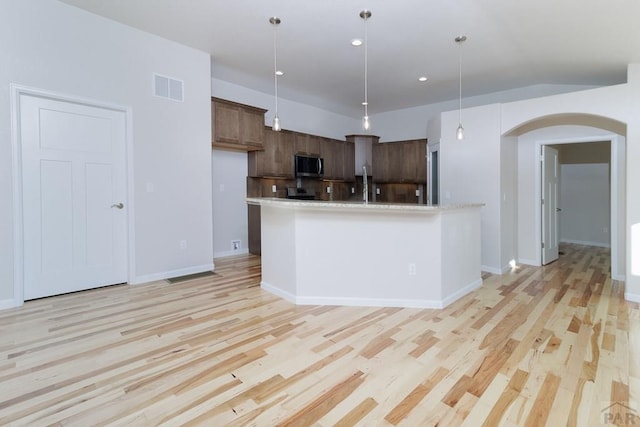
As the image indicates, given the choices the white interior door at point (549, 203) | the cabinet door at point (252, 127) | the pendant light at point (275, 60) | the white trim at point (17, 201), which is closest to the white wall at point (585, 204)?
the white interior door at point (549, 203)

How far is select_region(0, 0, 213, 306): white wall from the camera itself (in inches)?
125

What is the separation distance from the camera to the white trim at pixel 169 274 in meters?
4.08

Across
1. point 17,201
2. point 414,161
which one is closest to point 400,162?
point 414,161

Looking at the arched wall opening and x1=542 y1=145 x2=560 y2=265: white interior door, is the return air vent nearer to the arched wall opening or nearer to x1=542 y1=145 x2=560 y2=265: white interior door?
the arched wall opening

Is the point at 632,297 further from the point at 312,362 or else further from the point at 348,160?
the point at 348,160

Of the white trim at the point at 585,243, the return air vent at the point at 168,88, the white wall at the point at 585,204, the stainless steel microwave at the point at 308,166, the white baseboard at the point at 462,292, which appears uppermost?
the return air vent at the point at 168,88

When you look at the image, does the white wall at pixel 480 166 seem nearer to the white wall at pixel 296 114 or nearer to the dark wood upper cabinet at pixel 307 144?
the dark wood upper cabinet at pixel 307 144

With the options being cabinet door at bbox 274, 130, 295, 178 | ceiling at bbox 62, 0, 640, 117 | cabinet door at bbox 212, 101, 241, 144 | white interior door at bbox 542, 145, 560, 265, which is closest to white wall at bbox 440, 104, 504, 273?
ceiling at bbox 62, 0, 640, 117

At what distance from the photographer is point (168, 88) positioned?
14.0ft

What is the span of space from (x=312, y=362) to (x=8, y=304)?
322 centimetres

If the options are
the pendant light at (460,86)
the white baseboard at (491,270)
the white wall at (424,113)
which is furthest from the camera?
the white wall at (424,113)

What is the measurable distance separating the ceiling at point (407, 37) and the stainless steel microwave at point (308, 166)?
147cm

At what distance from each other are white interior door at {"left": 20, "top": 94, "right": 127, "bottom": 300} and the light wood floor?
33cm

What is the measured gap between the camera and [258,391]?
194cm
